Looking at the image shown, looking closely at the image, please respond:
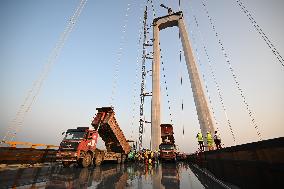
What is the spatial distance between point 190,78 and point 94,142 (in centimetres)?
1901

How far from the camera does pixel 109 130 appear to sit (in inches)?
691

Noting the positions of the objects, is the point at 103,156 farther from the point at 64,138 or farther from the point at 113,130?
the point at 64,138

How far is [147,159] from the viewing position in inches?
802

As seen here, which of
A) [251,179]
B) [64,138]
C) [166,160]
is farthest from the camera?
[166,160]

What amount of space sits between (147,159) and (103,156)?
550 cm

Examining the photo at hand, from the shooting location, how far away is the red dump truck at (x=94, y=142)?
44.3 ft

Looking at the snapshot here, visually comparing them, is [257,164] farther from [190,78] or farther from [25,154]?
[190,78]

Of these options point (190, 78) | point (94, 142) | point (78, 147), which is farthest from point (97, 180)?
point (190, 78)

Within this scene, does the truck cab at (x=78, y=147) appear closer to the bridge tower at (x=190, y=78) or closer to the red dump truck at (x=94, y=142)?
the red dump truck at (x=94, y=142)

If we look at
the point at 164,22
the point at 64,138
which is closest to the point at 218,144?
the point at 64,138

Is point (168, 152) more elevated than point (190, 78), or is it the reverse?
point (190, 78)

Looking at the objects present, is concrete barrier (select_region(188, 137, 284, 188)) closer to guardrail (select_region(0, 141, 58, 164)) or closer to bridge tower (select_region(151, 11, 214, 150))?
guardrail (select_region(0, 141, 58, 164))

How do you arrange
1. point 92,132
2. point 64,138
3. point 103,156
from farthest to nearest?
point 103,156 → point 92,132 → point 64,138

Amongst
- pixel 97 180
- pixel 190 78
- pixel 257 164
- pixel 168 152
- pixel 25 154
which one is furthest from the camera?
pixel 190 78
